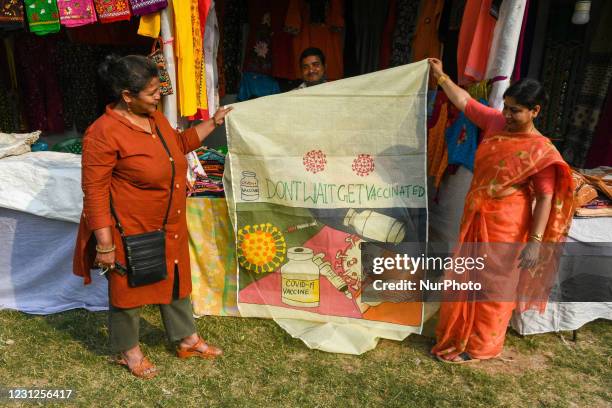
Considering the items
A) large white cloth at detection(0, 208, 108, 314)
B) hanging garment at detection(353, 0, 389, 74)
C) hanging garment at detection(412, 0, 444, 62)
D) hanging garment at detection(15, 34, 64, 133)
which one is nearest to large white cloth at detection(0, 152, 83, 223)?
large white cloth at detection(0, 208, 108, 314)

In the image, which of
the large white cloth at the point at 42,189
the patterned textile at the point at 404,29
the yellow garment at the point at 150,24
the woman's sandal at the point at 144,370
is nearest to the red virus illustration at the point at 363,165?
the yellow garment at the point at 150,24

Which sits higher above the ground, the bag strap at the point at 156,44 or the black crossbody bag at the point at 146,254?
the bag strap at the point at 156,44

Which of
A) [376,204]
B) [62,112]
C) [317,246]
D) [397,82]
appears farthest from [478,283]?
[62,112]

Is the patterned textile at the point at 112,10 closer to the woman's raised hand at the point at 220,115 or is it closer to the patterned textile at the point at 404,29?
the woman's raised hand at the point at 220,115

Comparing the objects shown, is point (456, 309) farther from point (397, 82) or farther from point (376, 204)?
point (397, 82)

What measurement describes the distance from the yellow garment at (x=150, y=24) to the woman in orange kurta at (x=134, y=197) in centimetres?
74

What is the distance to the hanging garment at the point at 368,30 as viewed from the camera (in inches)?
186

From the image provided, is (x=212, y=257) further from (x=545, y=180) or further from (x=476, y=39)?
(x=476, y=39)

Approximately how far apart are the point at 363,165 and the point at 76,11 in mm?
2157

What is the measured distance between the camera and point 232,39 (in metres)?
4.78

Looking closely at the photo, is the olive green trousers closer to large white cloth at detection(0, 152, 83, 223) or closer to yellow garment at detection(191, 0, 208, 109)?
large white cloth at detection(0, 152, 83, 223)

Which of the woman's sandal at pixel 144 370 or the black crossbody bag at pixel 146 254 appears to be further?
the woman's sandal at pixel 144 370

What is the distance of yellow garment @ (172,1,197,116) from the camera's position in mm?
2955

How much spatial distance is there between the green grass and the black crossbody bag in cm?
62
